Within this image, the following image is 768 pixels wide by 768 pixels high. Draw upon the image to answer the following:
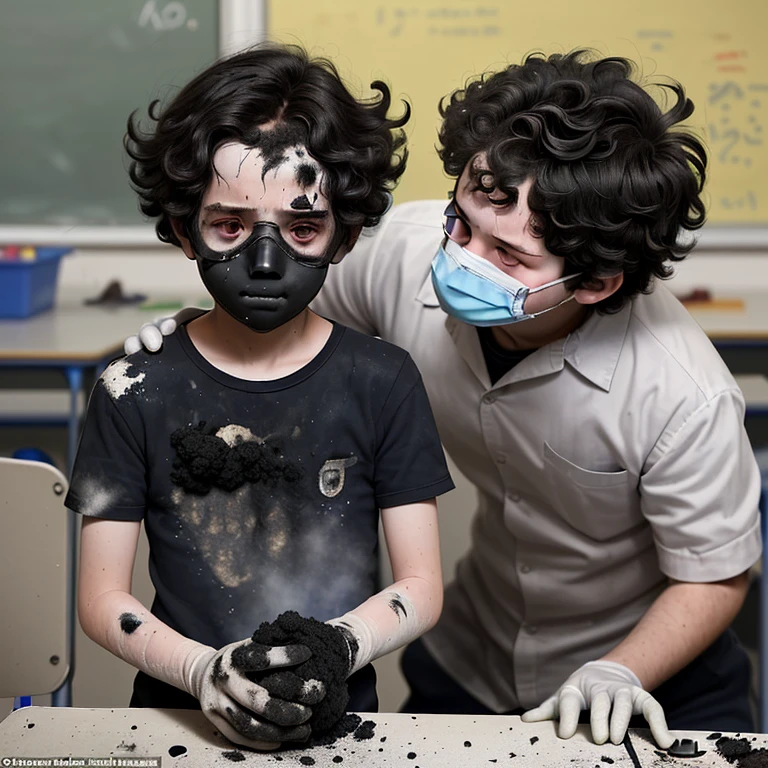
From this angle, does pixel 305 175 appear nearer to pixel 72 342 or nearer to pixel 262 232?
pixel 262 232

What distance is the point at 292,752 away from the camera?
99 centimetres

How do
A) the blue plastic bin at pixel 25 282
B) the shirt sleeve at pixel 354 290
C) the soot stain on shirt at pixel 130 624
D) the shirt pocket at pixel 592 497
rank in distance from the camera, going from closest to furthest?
the soot stain on shirt at pixel 130 624 → the shirt pocket at pixel 592 497 → the shirt sleeve at pixel 354 290 → the blue plastic bin at pixel 25 282

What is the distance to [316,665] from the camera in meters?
0.97

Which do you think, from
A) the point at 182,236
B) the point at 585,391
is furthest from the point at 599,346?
the point at 182,236

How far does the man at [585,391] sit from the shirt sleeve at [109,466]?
11cm

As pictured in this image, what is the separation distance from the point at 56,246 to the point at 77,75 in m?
0.53

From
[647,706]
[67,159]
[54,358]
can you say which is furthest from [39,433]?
[647,706]

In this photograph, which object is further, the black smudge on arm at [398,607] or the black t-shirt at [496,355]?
the black t-shirt at [496,355]

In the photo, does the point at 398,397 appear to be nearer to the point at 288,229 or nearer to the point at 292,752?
the point at 288,229

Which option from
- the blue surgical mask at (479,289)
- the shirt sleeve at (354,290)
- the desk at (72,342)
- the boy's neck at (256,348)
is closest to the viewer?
the boy's neck at (256,348)

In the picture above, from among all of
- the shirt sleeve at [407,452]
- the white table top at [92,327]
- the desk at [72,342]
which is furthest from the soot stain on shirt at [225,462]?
the white table top at [92,327]

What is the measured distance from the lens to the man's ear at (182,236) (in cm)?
117

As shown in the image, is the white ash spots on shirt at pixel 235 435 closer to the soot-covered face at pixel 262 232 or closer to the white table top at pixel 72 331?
the soot-covered face at pixel 262 232

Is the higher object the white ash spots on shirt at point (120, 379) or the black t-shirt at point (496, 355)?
the white ash spots on shirt at point (120, 379)
